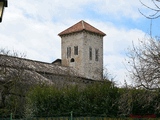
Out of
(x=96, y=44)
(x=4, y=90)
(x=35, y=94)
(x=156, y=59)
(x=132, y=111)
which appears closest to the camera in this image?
(x=156, y=59)

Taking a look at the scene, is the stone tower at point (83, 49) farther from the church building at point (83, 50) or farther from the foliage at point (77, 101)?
the foliage at point (77, 101)

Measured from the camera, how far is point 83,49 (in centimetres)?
7138

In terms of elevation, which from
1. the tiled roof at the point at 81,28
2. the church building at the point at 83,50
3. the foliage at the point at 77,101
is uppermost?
the tiled roof at the point at 81,28

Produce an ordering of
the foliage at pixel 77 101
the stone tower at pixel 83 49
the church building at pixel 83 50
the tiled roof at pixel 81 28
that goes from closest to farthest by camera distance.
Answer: the foliage at pixel 77 101 < the church building at pixel 83 50 < the stone tower at pixel 83 49 < the tiled roof at pixel 81 28

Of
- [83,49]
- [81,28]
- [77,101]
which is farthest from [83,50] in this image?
[77,101]

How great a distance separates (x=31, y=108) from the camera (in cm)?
2223

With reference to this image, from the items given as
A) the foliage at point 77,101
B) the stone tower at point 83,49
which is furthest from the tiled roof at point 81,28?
the foliage at point 77,101

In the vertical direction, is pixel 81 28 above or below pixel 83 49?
above

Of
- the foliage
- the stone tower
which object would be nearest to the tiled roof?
the stone tower

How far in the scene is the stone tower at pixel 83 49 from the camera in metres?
70.9

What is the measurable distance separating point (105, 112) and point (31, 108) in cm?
560

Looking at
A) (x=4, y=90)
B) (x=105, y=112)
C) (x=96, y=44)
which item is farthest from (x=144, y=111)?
(x=96, y=44)

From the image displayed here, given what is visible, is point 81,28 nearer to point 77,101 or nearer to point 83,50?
point 83,50

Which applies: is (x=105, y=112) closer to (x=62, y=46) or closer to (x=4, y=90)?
(x=4, y=90)
